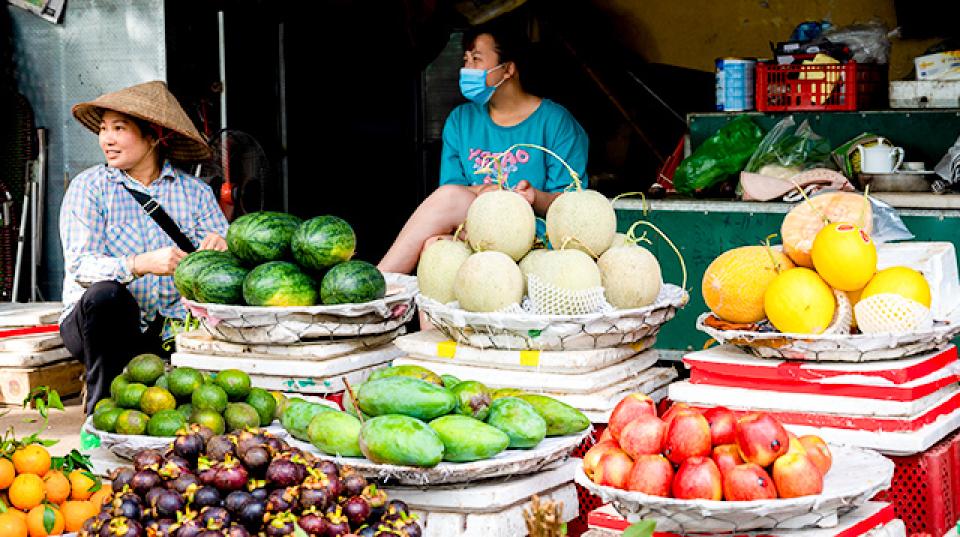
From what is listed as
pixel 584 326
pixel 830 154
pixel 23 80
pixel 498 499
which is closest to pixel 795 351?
pixel 584 326

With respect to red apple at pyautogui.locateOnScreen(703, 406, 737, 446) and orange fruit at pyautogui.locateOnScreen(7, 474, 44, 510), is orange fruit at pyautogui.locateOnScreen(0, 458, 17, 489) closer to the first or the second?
orange fruit at pyautogui.locateOnScreen(7, 474, 44, 510)

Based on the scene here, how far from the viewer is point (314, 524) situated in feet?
7.09

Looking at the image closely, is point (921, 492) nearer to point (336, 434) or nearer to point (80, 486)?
point (336, 434)

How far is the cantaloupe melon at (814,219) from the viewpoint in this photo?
9.77 ft

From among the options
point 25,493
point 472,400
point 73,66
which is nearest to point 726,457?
point 472,400

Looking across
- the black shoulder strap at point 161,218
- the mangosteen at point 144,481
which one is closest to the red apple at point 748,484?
the mangosteen at point 144,481

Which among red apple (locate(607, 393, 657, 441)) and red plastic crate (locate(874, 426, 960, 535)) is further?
red plastic crate (locate(874, 426, 960, 535))

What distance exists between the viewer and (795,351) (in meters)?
2.83

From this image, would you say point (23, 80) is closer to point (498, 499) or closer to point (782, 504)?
point (498, 499)

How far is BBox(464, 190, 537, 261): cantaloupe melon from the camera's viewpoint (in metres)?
3.24

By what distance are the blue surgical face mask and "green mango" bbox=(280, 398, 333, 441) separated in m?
2.53

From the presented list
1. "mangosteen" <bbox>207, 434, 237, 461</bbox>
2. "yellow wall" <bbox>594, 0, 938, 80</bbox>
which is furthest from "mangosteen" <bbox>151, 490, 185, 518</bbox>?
"yellow wall" <bbox>594, 0, 938, 80</bbox>

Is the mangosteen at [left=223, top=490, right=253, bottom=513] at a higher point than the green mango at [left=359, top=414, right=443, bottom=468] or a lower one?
lower

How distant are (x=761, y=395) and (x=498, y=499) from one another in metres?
0.71
